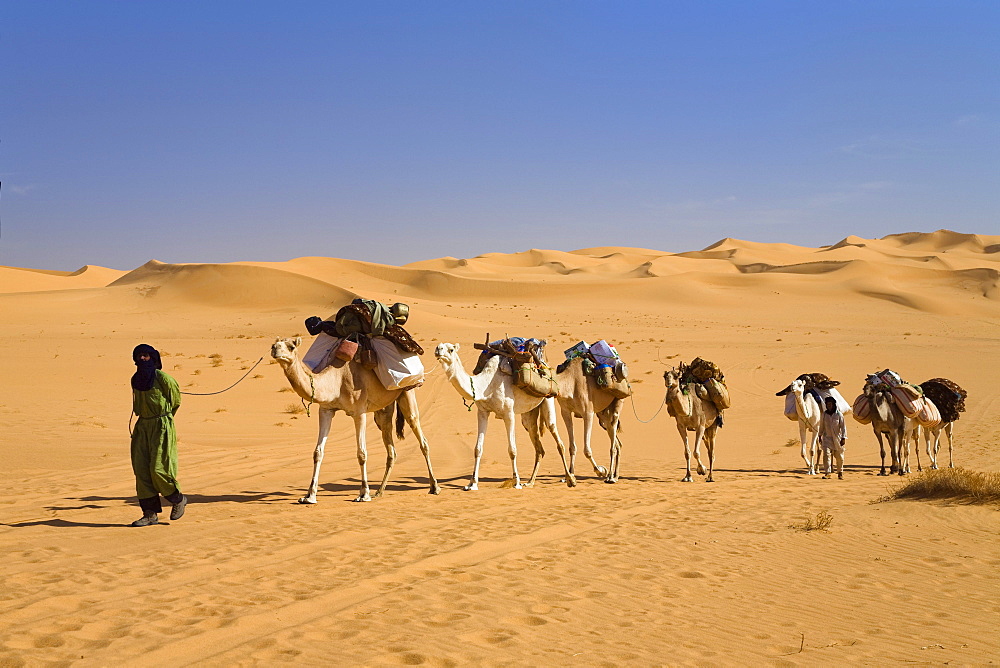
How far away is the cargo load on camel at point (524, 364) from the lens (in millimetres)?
11797

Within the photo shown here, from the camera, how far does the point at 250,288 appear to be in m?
64.4

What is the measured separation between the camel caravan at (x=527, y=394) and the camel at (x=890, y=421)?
0.07 feet

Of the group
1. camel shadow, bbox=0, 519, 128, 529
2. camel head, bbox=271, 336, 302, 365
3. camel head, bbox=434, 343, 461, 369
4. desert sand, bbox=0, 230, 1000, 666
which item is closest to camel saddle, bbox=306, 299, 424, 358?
camel head, bbox=434, 343, 461, 369

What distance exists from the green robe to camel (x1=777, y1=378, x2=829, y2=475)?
10.5m

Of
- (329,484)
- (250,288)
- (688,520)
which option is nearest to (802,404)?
(688,520)

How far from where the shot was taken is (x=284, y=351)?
30.8 feet

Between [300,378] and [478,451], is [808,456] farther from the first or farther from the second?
[300,378]

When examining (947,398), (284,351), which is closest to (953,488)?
(947,398)

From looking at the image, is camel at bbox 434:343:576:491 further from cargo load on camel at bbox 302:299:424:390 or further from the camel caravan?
cargo load on camel at bbox 302:299:424:390

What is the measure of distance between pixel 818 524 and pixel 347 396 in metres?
5.92

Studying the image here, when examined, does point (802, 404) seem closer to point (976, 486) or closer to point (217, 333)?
point (976, 486)

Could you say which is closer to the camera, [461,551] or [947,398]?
[461,551]

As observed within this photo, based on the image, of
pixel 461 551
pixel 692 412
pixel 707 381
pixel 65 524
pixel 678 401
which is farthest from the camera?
pixel 707 381

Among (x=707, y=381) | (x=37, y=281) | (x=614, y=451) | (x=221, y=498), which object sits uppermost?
(x=37, y=281)
